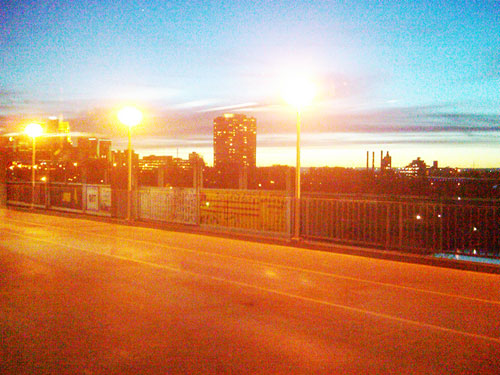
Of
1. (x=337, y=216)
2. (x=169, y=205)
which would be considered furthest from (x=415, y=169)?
(x=337, y=216)

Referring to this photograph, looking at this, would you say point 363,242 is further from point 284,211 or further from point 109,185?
point 109,185

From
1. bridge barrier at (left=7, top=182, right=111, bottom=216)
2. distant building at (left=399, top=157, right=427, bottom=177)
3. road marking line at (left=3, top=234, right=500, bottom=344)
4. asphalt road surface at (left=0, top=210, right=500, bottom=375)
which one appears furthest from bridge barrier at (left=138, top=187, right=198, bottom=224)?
distant building at (left=399, top=157, right=427, bottom=177)

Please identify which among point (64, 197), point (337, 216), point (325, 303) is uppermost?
point (64, 197)

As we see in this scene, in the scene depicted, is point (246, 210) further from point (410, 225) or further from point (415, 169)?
point (415, 169)

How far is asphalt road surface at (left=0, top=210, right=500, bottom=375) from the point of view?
6770 millimetres

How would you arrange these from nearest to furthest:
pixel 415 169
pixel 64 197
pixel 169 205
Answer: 1. pixel 169 205
2. pixel 64 197
3. pixel 415 169

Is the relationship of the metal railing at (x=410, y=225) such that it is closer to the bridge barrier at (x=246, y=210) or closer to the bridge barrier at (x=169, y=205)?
the bridge barrier at (x=246, y=210)

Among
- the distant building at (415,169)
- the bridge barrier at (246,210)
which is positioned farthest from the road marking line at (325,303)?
the distant building at (415,169)

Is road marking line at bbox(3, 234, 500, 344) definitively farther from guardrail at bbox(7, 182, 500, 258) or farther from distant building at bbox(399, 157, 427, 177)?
distant building at bbox(399, 157, 427, 177)

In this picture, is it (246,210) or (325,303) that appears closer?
(325,303)

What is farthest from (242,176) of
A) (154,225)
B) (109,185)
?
(109,185)

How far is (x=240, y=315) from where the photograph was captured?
9.09 m

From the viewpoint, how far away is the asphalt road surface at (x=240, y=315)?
22.2 ft

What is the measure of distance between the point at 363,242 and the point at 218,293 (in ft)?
25.4
